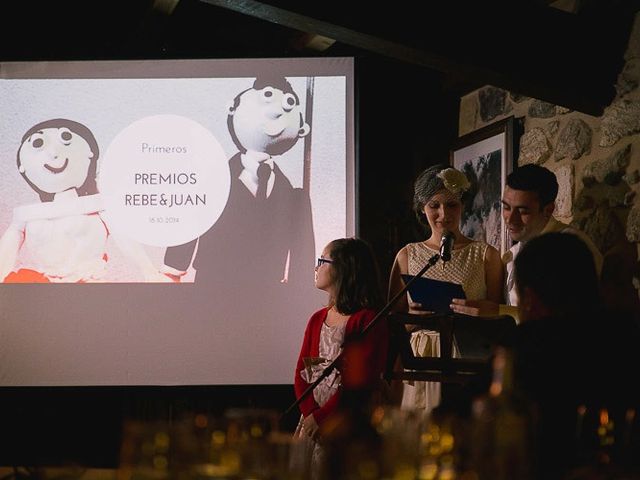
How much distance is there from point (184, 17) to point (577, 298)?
397 centimetres

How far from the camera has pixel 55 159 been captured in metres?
4.96

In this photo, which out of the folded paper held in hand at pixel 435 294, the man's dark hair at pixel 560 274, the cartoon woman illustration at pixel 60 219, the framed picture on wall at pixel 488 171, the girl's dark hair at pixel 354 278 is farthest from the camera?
the cartoon woman illustration at pixel 60 219

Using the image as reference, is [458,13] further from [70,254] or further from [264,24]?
[70,254]

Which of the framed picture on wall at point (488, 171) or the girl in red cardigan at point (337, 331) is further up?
the framed picture on wall at point (488, 171)

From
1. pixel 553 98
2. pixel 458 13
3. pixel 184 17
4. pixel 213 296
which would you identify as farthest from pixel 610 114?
pixel 184 17

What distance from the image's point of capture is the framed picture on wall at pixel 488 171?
4.41 meters

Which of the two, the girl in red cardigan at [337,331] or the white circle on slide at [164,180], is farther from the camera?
the white circle on slide at [164,180]

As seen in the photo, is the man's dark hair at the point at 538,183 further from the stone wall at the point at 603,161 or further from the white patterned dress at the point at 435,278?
the white patterned dress at the point at 435,278

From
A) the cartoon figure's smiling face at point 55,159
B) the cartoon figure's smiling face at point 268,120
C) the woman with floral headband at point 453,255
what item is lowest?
the woman with floral headband at point 453,255

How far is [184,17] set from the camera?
5312 millimetres

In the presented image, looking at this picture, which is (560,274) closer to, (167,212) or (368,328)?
(368,328)

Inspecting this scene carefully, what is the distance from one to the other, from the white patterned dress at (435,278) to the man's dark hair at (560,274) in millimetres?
1781

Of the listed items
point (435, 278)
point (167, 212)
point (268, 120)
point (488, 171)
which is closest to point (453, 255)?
point (435, 278)

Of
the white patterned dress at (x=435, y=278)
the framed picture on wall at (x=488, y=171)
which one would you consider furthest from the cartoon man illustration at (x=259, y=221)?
the white patterned dress at (x=435, y=278)
